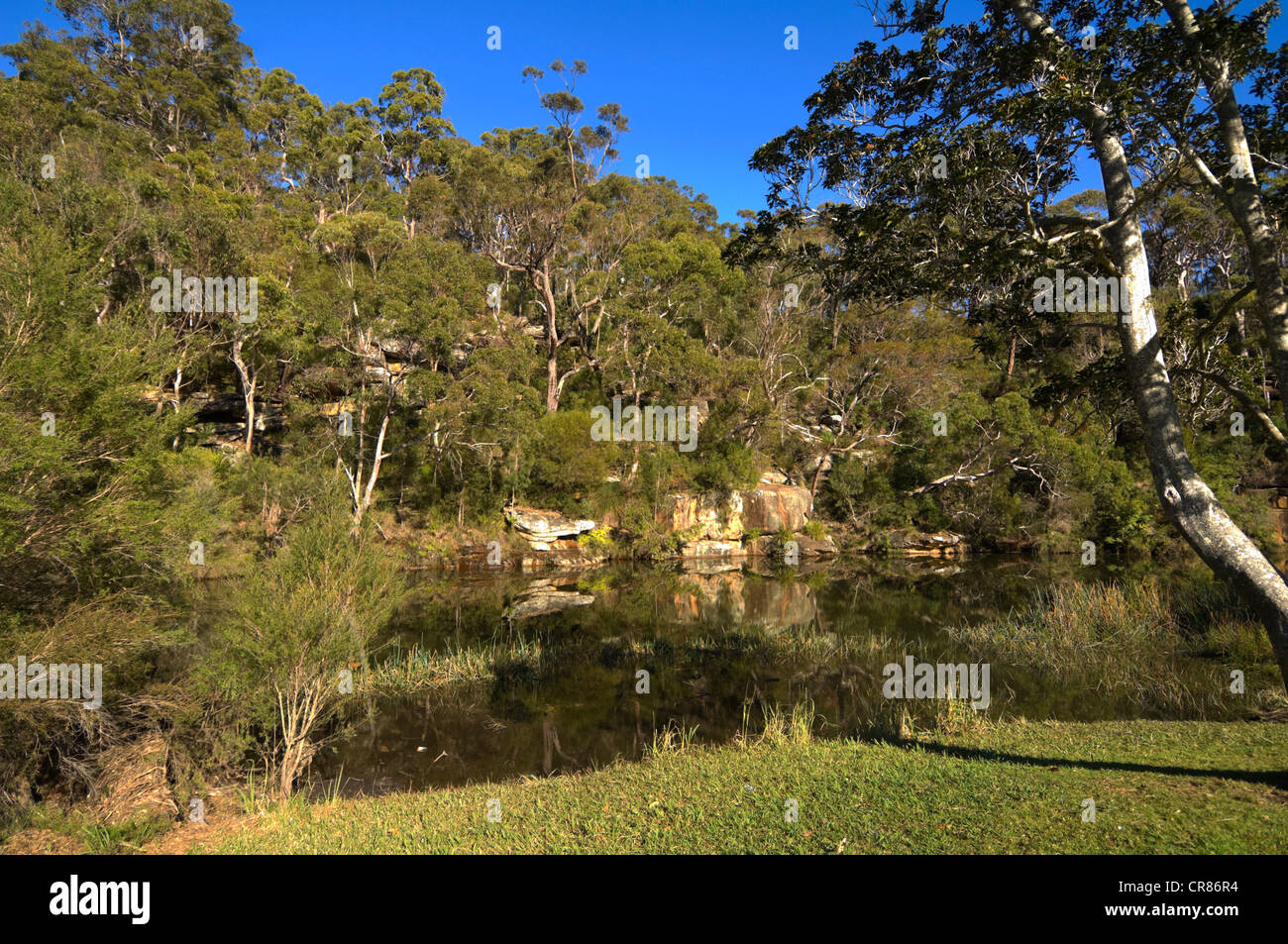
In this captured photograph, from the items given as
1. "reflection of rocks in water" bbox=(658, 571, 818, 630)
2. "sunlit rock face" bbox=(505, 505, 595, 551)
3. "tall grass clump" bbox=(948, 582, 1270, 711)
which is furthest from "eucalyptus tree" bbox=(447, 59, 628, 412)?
"tall grass clump" bbox=(948, 582, 1270, 711)

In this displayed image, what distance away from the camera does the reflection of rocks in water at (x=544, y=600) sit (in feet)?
64.9

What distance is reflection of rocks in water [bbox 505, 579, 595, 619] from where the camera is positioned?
19.8m

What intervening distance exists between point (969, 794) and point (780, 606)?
46.4 ft

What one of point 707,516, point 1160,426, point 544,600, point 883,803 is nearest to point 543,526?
point 707,516

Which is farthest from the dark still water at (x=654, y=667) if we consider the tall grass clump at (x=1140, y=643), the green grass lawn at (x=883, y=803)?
the green grass lawn at (x=883, y=803)

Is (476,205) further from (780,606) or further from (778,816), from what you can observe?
(778,816)

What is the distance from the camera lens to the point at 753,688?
Result: 40.9 feet

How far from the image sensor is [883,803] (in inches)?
237

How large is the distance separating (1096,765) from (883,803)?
251cm

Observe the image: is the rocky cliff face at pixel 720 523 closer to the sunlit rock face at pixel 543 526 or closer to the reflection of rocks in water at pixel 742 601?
the sunlit rock face at pixel 543 526

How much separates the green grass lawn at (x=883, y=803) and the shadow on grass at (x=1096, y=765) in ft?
0.08

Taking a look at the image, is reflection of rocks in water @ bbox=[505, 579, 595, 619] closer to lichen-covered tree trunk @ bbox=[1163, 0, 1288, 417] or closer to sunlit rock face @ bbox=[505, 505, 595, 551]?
sunlit rock face @ bbox=[505, 505, 595, 551]

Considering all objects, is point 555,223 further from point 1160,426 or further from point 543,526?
point 1160,426
